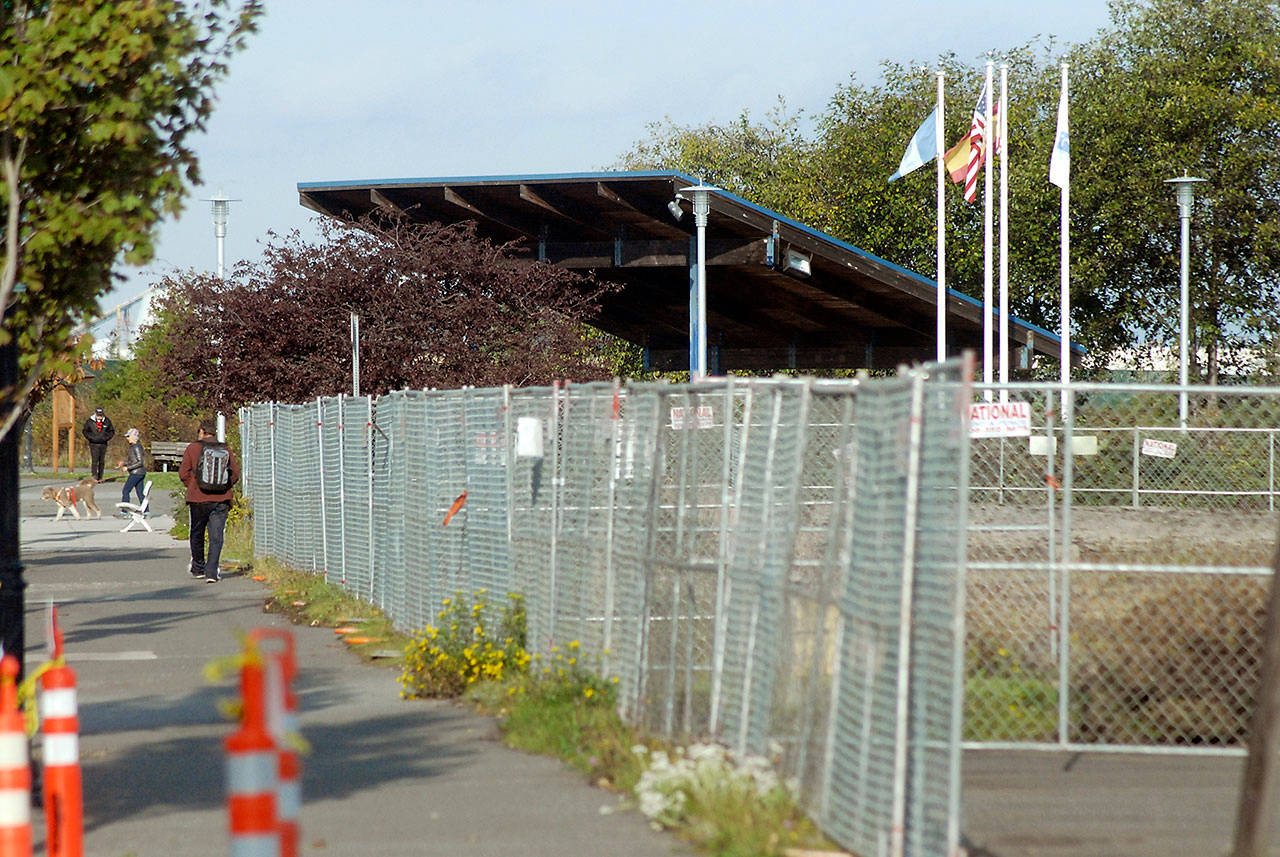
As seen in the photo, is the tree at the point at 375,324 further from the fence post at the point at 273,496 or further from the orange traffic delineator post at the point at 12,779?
the orange traffic delineator post at the point at 12,779

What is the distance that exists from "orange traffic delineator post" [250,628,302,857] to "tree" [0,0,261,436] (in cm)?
368

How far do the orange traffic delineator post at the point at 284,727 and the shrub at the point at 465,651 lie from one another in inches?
244

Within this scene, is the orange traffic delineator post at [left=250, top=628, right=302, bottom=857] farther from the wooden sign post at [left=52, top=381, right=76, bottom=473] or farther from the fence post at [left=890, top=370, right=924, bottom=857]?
the wooden sign post at [left=52, top=381, right=76, bottom=473]

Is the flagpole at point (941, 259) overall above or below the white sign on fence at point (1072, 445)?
above

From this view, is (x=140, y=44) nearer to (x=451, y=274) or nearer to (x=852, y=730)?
(x=852, y=730)

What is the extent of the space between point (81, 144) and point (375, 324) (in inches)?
680

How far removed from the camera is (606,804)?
7535mm

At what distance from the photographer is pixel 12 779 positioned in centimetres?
545

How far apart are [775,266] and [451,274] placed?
660 cm

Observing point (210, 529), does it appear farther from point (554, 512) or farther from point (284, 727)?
point (284, 727)

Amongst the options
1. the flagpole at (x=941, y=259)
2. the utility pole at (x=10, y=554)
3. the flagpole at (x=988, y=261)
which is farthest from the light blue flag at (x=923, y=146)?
the utility pole at (x=10, y=554)

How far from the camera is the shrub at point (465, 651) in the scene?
424 inches

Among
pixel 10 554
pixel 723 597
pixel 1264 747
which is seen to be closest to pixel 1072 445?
pixel 723 597

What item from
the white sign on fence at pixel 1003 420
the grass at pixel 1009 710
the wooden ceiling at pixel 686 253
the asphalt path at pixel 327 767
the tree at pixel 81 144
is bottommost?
the asphalt path at pixel 327 767
